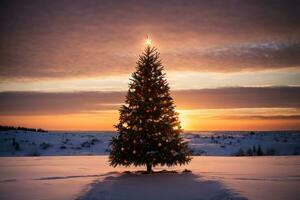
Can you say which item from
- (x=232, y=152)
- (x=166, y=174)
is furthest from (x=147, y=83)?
(x=232, y=152)

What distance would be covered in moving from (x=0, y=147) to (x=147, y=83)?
26.1 meters

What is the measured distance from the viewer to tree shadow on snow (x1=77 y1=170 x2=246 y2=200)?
35.1 feet

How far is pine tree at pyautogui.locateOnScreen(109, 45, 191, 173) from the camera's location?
16250 millimetres

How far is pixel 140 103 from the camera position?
16.8 m

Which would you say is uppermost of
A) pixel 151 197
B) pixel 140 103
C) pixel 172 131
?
pixel 140 103

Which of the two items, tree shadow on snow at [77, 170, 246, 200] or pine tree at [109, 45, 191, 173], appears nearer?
tree shadow on snow at [77, 170, 246, 200]

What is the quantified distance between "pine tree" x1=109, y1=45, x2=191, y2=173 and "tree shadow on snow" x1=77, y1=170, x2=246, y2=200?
1167 millimetres

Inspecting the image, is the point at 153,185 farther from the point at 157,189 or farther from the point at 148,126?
the point at 148,126

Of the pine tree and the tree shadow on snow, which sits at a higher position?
the pine tree

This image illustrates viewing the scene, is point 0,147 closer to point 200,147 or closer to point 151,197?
point 200,147

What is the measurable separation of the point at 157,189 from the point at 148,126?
471cm

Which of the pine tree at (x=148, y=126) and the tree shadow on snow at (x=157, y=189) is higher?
the pine tree at (x=148, y=126)

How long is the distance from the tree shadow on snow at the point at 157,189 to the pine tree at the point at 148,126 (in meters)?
1.17

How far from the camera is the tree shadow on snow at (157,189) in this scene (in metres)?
10.7
